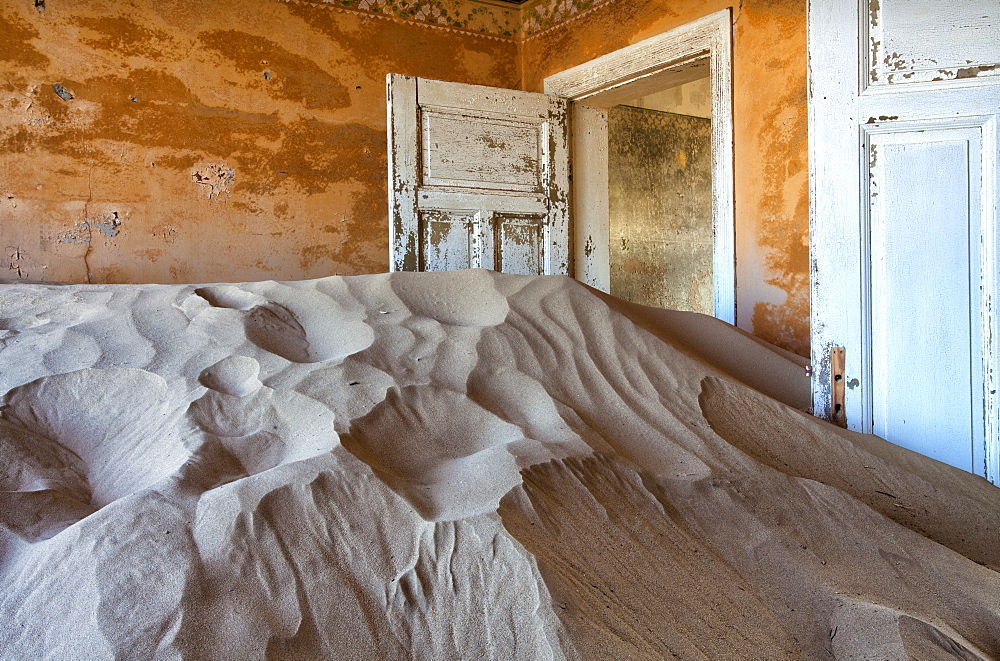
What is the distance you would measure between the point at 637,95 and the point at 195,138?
→ 3112 millimetres

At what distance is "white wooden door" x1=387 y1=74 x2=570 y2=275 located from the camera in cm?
434

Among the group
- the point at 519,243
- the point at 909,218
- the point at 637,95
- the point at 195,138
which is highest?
the point at 637,95

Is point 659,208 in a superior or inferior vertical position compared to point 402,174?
superior

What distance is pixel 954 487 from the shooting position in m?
1.87

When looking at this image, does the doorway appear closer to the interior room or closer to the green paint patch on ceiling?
the green paint patch on ceiling

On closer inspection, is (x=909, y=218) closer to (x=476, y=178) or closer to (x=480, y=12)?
(x=476, y=178)

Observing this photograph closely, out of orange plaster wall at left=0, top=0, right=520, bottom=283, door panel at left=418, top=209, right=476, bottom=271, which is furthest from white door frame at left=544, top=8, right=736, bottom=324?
orange plaster wall at left=0, top=0, right=520, bottom=283

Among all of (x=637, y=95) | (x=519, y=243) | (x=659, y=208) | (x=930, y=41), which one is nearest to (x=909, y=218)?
(x=930, y=41)

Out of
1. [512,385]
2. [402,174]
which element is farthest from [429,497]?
[402,174]

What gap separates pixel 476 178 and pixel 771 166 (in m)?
1.81

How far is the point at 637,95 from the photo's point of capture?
16.4ft

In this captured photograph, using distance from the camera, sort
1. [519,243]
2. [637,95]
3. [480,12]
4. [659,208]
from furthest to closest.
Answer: [659,208] < [480,12] < [637,95] < [519,243]

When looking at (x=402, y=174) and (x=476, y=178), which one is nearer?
(x=402, y=174)

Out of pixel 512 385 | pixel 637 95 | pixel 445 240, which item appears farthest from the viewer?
pixel 637 95
